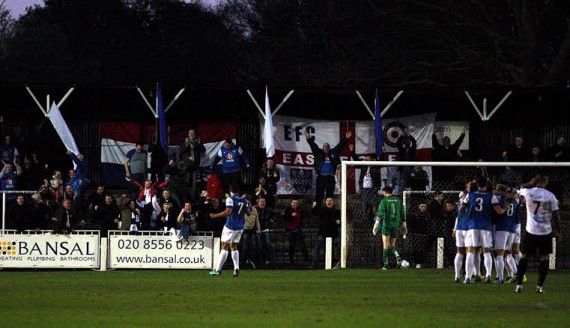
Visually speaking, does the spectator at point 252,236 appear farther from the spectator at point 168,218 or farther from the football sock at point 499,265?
the football sock at point 499,265

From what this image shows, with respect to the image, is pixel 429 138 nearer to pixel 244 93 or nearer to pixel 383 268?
pixel 244 93

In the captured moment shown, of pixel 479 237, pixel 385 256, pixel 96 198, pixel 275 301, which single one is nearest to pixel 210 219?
pixel 96 198

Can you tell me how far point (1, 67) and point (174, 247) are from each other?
50.7 m

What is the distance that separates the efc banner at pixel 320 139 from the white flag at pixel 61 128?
5.80m

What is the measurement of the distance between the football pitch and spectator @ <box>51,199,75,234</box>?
85.5 inches

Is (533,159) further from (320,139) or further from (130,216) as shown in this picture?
(130,216)

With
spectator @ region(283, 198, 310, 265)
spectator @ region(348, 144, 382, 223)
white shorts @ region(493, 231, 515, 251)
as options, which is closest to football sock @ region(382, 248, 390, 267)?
spectator @ region(283, 198, 310, 265)

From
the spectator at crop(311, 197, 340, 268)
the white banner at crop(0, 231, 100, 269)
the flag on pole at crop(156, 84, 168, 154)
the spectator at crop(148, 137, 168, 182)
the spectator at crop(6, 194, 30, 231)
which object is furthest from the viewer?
the spectator at crop(148, 137, 168, 182)

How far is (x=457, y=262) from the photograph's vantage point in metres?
24.8

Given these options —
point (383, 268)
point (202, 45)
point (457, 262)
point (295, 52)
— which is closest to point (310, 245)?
point (383, 268)

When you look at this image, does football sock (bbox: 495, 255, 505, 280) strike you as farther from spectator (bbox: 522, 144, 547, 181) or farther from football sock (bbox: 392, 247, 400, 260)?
spectator (bbox: 522, 144, 547, 181)

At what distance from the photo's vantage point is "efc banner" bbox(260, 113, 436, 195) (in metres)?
36.3

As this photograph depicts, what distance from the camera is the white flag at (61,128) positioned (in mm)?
34059

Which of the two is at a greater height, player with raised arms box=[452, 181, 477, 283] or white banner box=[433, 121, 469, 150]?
white banner box=[433, 121, 469, 150]
